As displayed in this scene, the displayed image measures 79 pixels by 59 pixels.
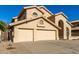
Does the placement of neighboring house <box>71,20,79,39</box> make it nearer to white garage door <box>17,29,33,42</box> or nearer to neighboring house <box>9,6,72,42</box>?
Answer: neighboring house <box>9,6,72,42</box>

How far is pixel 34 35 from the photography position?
20953 mm

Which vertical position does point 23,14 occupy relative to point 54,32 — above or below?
above

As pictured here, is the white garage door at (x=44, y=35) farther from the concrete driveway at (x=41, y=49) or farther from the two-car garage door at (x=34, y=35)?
the concrete driveway at (x=41, y=49)

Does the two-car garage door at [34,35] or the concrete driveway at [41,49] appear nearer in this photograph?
the concrete driveway at [41,49]

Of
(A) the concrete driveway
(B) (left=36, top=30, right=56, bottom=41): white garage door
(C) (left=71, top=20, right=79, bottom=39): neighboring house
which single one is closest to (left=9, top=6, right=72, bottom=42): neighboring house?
(B) (left=36, top=30, right=56, bottom=41): white garage door

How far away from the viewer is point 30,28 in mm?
20953

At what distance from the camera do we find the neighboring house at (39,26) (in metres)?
20.1

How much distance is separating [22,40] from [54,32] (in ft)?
15.0

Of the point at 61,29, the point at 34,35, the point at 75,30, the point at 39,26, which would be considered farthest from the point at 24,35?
the point at 75,30

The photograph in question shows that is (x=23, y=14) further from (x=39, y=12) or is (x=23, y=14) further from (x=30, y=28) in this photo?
(x=30, y=28)

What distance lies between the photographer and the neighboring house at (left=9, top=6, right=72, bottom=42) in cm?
2011

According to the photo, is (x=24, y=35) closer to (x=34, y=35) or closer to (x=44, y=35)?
(x=34, y=35)

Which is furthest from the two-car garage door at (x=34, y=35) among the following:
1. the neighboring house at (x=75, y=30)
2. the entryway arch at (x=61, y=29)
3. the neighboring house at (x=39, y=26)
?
the neighboring house at (x=75, y=30)
